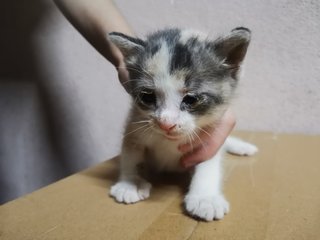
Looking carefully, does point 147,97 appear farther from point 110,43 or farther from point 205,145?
point 110,43

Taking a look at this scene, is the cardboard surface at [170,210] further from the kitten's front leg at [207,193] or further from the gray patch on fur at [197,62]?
the gray patch on fur at [197,62]

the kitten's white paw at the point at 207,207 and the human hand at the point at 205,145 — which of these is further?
the human hand at the point at 205,145

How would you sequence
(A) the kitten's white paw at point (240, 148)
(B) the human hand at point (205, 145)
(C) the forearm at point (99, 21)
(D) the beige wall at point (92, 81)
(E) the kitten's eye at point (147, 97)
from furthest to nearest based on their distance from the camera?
(D) the beige wall at point (92, 81) → (A) the kitten's white paw at point (240, 148) → (C) the forearm at point (99, 21) → (B) the human hand at point (205, 145) → (E) the kitten's eye at point (147, 97)

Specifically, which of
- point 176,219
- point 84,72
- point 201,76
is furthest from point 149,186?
point 84,72

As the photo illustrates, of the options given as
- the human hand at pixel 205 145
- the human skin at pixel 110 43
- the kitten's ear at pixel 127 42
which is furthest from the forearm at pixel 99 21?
the human hand at pixel 205 145

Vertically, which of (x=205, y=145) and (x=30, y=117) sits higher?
(x=205, y=145)

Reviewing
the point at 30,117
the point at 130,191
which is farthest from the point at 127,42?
the point at 30,117

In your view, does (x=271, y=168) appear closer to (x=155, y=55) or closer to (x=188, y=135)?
(x=188, y=135)
